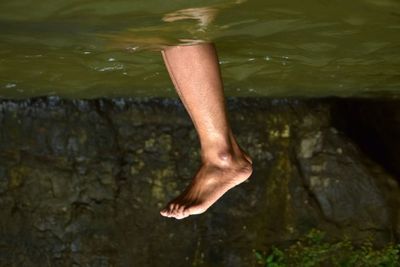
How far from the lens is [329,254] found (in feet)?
15.4

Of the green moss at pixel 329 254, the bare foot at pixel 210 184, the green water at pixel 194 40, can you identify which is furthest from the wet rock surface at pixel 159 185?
the bare foot at pixel 210 184

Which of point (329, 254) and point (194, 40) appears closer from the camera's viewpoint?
point (194, 40)

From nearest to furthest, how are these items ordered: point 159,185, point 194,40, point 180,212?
point 194,40
point 180,212
point 159,185

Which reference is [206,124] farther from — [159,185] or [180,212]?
[159,185]

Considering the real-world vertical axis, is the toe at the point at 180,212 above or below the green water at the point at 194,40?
below

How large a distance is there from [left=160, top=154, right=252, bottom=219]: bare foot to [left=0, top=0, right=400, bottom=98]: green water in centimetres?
49

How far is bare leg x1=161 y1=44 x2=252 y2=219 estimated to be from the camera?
219 cm

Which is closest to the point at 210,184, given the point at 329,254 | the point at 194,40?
the point at 194,40

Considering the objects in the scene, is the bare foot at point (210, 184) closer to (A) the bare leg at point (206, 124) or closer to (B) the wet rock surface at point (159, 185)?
(A) the bare leg at point (206, 124)

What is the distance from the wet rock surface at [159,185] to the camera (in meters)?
4.40

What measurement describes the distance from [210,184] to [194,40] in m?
0.57

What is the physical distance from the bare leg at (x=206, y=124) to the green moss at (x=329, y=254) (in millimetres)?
2342

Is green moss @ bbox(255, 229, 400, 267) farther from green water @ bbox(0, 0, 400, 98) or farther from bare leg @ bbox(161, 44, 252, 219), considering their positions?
bare leg @ bbox(161, 44, 252, 219)

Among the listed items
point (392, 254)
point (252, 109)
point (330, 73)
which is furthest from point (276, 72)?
point (392, 254)
